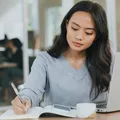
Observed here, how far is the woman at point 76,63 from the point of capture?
154 centimetres

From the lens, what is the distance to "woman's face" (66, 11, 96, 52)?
1.52 m

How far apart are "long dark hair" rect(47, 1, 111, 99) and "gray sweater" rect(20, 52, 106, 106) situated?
0.04 metres

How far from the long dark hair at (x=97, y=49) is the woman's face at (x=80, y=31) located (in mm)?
31

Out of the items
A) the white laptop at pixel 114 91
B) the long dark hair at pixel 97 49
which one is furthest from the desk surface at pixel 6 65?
the white laptop at pixel 114 91

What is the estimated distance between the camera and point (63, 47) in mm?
1691

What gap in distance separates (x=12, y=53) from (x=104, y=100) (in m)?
3.91

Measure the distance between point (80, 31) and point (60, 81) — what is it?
1.03 feet

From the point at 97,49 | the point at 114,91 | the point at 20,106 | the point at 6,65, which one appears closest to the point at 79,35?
the point at 97,49

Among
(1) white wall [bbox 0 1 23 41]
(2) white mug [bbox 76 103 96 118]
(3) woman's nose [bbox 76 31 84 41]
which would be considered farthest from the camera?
(1) white wall [bbox 0 1 23 41]

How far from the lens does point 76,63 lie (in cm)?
168

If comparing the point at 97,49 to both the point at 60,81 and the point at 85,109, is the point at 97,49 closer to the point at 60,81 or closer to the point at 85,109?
the point at 60,81

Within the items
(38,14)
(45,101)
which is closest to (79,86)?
(45,101)

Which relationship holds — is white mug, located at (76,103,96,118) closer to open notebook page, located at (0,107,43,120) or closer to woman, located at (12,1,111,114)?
open notebook page, located at (0,107,43,120)

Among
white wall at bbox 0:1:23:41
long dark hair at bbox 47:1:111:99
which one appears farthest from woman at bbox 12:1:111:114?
white wall at bbox 0:1:23:41
